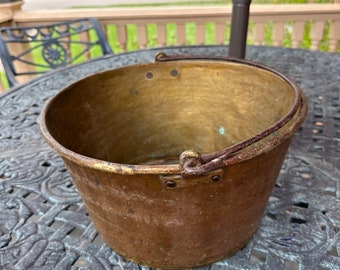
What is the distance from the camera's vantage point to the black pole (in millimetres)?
998

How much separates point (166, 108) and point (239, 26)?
0.38 m

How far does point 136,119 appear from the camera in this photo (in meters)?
0.90

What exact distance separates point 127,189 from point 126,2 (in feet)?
14.6

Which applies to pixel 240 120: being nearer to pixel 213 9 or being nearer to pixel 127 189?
pixel 127 189

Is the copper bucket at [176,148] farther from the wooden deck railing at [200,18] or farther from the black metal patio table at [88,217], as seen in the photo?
the wooden deck railing at [200,18]

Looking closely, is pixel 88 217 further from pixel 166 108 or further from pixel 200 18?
pixel 200 18

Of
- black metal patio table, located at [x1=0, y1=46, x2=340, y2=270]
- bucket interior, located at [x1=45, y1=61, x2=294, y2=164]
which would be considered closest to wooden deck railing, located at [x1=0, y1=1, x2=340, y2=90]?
black metal patio table, located at [x1=0, y1=46, x2=340, y2=270]

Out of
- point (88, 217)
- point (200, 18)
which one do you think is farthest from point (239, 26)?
point (200, 18)

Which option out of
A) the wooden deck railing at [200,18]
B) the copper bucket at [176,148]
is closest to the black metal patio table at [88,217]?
the copper bucket at [176,148]

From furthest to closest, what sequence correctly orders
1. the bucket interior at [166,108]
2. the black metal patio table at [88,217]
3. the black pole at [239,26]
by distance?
the black pole at [239,26] < the bucket interior at [166,108] < the black metal patio table at [88,217]

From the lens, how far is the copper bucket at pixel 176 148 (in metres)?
0.45

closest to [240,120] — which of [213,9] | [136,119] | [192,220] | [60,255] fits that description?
[136,119]

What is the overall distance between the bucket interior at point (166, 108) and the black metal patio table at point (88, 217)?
6.3 inches

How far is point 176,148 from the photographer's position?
0.96 metres
